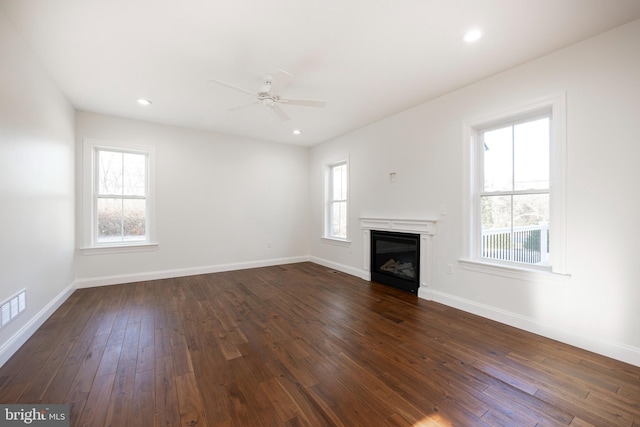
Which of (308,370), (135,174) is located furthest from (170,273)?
Result: (308,370)

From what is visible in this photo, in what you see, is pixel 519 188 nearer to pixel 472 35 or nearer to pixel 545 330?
pixel 545 330

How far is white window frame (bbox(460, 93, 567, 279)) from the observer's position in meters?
2.46

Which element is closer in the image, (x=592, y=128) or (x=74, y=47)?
(x=592, y=128)

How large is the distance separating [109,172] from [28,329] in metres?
2.63

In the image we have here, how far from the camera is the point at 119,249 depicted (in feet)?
14.0

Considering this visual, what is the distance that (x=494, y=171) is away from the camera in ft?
10.1

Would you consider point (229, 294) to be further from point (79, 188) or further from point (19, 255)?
point (79, 188)

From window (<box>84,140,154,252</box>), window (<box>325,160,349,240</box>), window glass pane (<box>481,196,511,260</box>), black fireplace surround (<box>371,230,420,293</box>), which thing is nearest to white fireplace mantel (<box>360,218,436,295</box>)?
black fireplace surround (<box>371,230,420,293</box>)

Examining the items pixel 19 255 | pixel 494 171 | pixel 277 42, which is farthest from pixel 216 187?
pixel 494 171

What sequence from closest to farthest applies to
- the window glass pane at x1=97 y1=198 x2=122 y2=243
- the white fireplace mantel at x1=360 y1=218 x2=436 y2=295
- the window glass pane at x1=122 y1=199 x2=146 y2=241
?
the white fireplace mantel at x1=360 y1=218 x2=436 y2=295 → the window glass pane at x1=97 y1=198 x2=122 y2=243 → the window glass pane at x1=122 y1=199 x2=146 y2=241

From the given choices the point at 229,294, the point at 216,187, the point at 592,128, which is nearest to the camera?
the point at 592,128

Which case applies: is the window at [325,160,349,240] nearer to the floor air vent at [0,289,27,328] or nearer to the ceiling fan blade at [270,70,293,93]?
the ceiling fan blade at [270,70,293,93]

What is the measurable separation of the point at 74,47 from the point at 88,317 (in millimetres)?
2765

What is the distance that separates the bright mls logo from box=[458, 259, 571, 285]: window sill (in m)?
3.64
